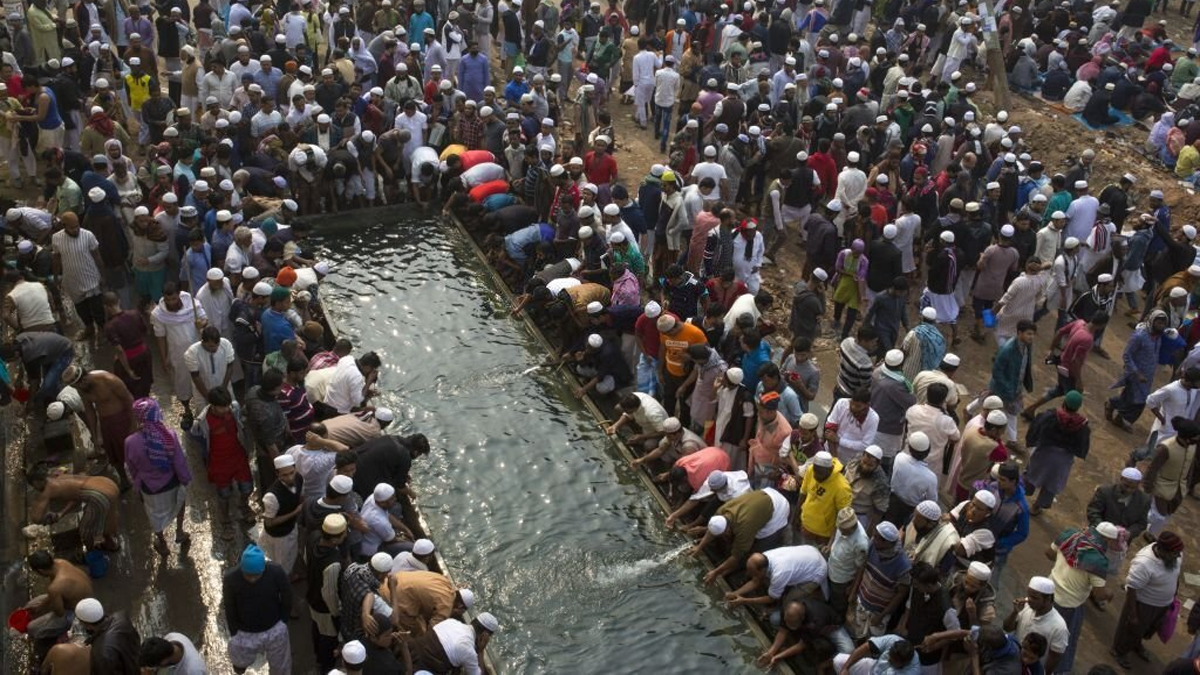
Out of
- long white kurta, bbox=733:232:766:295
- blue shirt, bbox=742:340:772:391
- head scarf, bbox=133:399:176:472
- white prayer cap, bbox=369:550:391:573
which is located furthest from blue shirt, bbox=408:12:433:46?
white prayer cap, bbox=369:550:391:573

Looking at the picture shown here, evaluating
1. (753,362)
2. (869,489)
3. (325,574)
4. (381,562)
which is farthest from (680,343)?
(325,574)

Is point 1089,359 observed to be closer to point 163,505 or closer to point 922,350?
point 922,350

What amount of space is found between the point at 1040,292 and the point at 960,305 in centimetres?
162

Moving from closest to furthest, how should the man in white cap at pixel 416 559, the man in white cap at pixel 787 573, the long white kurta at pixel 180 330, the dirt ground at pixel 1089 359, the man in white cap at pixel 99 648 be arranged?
the man in white cap at pixel 99 648
the man in white cap at pixel 416 559
the man in white cap at pixel 787 573
the dirt ground at pixel 1089 359
the long white kurta at pixel 180 330

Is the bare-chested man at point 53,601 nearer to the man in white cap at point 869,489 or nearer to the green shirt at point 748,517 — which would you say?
the green shirt at point 748,517

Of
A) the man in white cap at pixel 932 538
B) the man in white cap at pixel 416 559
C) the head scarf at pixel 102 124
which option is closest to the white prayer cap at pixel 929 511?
the man in white cap at pixel 932 538

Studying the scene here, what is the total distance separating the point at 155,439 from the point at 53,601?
4.74 feet

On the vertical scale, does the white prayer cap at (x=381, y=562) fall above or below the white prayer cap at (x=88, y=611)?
below

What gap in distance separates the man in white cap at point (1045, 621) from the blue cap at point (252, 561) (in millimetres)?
5100

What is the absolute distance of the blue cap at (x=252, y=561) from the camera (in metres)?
7.32

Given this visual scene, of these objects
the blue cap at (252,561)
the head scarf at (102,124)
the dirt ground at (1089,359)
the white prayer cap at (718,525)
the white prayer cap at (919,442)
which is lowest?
the dirt ground at (1089,359)

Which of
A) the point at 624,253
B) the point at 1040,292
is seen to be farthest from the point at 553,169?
the point at 1040,292

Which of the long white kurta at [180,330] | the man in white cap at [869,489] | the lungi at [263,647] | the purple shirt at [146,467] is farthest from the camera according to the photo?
the long white kurta at [180,330]

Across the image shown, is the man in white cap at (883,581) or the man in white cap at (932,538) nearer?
the man in white cap at (883,581)
